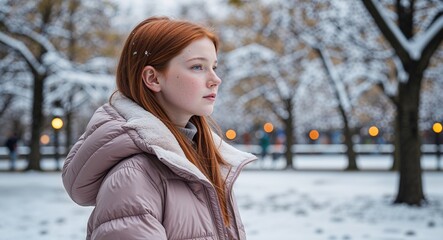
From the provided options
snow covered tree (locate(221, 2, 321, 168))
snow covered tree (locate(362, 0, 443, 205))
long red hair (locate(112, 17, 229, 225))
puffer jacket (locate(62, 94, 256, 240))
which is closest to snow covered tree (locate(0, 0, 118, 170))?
snow covered tree (locate(221, 2, 321, 168))

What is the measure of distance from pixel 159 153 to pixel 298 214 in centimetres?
900

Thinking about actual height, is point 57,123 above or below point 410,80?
below

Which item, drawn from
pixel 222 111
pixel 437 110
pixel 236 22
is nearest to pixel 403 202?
pixel 437 110

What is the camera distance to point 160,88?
1943 mm

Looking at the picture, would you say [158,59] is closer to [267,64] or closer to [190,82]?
[190,82]

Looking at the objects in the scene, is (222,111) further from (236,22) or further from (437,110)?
(437,110)

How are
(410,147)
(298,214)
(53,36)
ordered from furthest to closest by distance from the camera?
(53,36) → (410,147) → (298,214)

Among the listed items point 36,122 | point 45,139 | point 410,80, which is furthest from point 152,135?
point 45,139

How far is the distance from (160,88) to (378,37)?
771 inches

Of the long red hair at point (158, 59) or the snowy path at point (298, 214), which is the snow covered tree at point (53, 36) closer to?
the snowy path at point (298, 214)

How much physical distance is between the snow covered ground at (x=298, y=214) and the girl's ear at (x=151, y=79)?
20.0 feet

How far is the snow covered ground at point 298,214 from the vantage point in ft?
26.8

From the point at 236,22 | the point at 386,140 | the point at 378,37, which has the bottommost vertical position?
the point at 386,140

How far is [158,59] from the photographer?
1903mm
